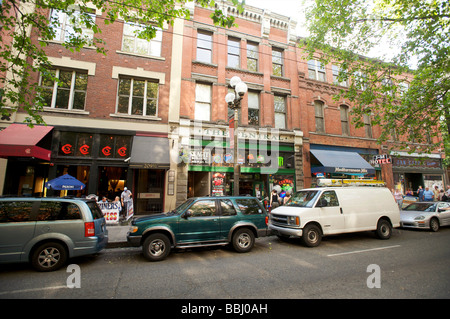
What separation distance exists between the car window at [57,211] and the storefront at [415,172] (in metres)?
22.2

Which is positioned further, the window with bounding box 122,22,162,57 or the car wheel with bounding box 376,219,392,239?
the window with bounding box 122,22,162,57

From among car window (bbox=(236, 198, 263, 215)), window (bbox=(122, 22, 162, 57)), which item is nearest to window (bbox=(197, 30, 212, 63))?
window (bbox=(122, 22, 162, 57))

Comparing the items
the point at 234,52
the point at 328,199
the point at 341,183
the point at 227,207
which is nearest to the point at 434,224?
the point at 341,183

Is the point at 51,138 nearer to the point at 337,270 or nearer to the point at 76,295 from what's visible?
the point at 76,295

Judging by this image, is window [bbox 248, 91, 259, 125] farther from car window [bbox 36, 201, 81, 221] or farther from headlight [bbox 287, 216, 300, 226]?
car window [bbox 36, 201, 81, 221]

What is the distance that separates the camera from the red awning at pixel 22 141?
8.86 m

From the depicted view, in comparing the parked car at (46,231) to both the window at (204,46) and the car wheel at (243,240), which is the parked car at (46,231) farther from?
the window at (204,46)

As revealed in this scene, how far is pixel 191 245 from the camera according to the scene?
239 inches

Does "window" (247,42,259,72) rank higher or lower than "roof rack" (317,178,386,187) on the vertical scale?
higher

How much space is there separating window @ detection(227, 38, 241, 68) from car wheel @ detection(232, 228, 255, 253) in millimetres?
12171

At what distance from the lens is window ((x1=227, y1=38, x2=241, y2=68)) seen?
585 inches

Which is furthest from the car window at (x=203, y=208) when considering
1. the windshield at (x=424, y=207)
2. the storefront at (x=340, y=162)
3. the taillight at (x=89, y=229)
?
the windshield at (x=424, y=207)

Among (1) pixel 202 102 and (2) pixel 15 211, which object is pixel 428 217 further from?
(2) pixel 15 211

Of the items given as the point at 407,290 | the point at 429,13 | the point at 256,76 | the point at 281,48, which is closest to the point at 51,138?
the point at 256,76
